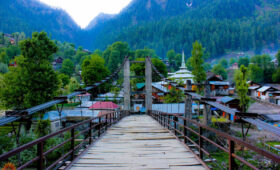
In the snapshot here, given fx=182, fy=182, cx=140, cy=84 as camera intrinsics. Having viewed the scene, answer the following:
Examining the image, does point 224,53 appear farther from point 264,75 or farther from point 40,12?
point 40,12

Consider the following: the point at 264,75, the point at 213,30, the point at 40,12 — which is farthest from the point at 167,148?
the point at 40,12

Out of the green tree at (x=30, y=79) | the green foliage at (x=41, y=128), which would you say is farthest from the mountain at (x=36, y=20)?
the green foliage at (x=41, y=128)

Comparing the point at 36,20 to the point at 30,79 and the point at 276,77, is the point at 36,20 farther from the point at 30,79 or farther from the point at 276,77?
the point at 276,77

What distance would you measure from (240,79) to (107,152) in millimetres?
23207

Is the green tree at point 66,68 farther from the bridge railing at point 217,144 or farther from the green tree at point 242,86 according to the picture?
the bridge railing at point 217,144

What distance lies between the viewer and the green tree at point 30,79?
16031 mm

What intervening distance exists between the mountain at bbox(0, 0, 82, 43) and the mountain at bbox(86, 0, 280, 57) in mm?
51272

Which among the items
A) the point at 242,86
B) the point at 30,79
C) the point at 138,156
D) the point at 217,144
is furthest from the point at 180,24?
the point at 217,144

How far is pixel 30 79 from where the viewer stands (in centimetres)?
1655

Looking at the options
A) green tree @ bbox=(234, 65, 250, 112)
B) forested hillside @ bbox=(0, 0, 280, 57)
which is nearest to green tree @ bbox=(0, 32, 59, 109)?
green tree @ bbox=(234, 65, 250, 112)

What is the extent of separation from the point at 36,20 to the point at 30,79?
563 feet

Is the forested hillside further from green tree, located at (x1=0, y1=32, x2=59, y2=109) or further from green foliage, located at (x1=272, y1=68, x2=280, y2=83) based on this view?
green tree, located at (x1=0, y1=32, x2=59, y2=109)

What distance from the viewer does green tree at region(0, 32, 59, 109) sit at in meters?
16.0

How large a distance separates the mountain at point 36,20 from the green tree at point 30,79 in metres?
128
